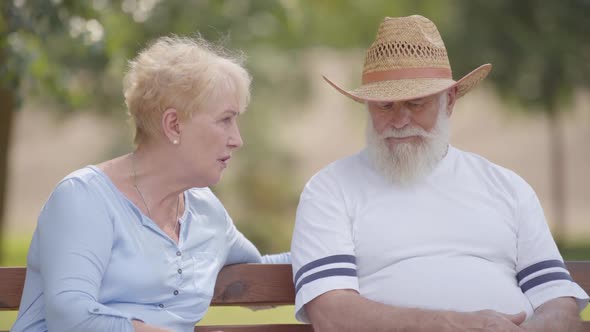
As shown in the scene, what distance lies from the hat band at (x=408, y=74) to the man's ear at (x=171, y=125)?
0.80 meters

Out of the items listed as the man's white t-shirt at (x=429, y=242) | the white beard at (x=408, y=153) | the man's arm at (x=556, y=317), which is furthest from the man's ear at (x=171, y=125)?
the man's arm at (x=556, y=317)

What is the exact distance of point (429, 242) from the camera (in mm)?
3469

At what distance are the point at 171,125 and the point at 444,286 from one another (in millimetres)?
1113

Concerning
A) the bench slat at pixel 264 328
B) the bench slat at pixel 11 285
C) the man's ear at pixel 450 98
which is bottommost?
the bench slat at pixel 264 328

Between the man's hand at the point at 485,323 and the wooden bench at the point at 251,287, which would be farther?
the wooden bench at the point at 251,287

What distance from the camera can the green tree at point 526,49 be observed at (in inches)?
713

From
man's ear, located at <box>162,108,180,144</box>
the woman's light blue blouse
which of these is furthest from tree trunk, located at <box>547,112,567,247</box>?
man's ear, located at <box>162,108,180,144</box>

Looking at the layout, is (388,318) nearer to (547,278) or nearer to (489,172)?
(547,278)

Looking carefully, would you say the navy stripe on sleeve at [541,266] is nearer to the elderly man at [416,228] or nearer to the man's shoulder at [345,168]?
the elderly man at [416,228]

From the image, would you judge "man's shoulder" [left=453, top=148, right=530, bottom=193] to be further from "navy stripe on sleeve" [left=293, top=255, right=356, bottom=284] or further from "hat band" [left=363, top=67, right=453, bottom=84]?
"navy stripe on sleeve" [left=293, top=255, right=356, bottom=284]

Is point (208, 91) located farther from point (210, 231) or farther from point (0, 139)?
point (0, 139)

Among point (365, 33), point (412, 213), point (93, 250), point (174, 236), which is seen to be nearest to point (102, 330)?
point (93, 250)

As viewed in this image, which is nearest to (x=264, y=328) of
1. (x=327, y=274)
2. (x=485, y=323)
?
(x=327, y=274)

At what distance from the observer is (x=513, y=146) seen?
47812mm
